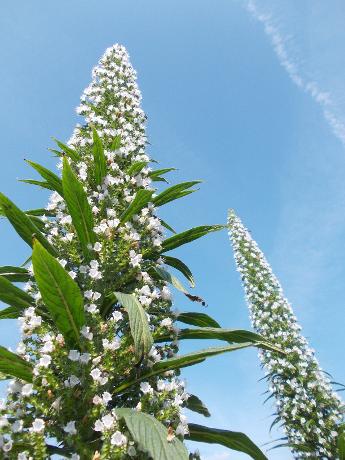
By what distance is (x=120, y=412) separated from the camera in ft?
10.5

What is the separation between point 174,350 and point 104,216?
183 centimetres

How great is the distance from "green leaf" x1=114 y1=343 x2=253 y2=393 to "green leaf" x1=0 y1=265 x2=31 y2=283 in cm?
183

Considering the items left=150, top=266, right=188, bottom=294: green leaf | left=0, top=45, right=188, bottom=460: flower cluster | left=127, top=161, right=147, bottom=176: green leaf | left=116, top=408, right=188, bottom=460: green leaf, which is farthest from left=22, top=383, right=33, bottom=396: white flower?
left=127, top=161, right=147, bottom=176: green leaf

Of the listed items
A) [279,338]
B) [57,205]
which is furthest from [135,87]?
[279,338]

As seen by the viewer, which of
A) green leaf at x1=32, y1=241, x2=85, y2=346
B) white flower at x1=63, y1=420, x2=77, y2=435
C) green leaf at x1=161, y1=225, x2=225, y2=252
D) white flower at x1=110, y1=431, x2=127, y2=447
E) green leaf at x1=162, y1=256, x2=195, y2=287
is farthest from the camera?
green leaf at x1=162, y1=256, x2=195, y2=287

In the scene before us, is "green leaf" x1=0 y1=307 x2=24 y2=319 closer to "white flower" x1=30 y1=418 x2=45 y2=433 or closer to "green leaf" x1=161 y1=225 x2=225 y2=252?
"white flower" x1=30 y1=418 x2=45 y2=433

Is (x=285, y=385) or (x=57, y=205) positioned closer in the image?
(x=57, y=205)

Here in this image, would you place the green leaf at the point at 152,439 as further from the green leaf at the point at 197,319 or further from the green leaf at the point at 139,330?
the green leaf at the point at 197,319

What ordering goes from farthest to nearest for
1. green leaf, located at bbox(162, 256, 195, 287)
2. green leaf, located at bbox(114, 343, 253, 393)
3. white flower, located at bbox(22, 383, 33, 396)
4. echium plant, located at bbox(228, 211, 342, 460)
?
echium plant, located at bbox(228, 211, 342, 460)
green leaf, located at bbox(162, 256, 195, 287)
green leaf, located at bbox(114, 343, 253, 393)
white flower, located at bbox(22, 383, 33, 396)

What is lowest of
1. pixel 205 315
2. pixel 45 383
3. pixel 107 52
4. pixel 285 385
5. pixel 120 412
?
pixel 120 412

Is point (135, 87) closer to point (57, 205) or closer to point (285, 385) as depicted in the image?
point (57, 205)

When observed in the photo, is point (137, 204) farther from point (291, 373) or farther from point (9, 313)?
point (291, 373)

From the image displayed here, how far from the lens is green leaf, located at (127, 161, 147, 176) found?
17.4ft

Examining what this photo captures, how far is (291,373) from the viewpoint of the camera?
12.9 metres
